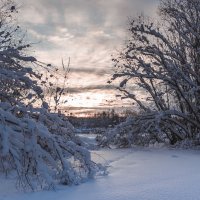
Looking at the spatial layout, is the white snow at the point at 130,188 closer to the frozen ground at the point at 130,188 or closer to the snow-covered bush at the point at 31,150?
the frozen ground at the point at 130,188

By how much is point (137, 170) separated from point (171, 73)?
7.90 m

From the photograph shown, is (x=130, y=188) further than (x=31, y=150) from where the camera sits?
No

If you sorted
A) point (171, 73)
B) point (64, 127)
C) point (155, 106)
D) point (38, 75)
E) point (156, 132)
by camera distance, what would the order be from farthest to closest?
point (155, 106)
point (156, 132)
point (171, 73)
point (64, 127)
point (38, 75)

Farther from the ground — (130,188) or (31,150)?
(31,150)

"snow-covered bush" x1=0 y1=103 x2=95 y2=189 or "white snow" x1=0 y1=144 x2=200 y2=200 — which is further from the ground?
"snow-covered bush" x1=0 y1=103 x2=95 y2=189

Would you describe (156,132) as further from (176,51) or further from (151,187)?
(151,187)

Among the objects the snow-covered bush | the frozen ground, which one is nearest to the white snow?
the frozen ground

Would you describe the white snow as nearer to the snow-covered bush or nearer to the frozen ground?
the frozen ground

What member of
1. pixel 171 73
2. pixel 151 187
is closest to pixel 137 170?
pixel 151 187

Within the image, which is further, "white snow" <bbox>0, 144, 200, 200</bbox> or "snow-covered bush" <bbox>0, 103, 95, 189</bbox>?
"snow-covered bush" <bbox>0, 103, 95, 189</bbox>

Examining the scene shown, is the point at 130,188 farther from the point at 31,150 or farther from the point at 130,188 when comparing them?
the point at 31,150

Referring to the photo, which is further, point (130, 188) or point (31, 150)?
point (31, 150)

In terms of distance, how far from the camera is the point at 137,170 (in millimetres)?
8555

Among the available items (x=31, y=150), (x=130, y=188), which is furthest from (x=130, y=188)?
(x=31, y=150)
